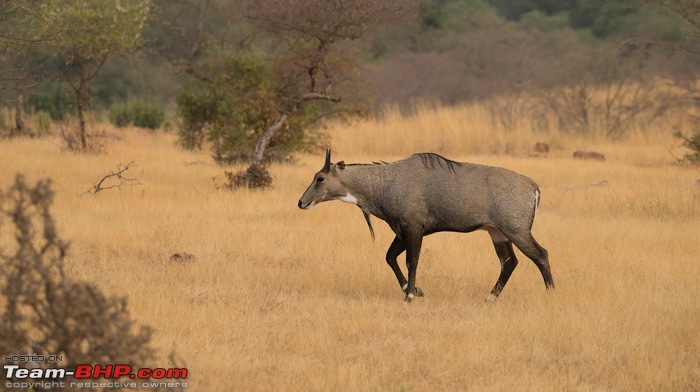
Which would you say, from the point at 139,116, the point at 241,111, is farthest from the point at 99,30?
the point at 139,116

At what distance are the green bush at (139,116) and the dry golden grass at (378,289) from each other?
12158mm

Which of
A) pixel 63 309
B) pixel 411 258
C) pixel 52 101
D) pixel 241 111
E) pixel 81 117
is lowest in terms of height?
pixel 52 101

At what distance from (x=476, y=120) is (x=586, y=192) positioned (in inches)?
422

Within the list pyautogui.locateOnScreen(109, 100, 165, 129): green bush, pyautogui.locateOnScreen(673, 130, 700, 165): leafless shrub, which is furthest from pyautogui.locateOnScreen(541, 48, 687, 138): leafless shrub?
pyautogui.locateOnScreen(109, 100, 165, 129): green bush

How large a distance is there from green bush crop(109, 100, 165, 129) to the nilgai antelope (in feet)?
71.8

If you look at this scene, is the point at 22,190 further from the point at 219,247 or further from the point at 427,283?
the point at 219,247

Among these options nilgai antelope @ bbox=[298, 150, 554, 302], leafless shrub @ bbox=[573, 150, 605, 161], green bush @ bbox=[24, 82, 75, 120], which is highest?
nilgai antelope @ bbox=[298, 150, 554, 302]

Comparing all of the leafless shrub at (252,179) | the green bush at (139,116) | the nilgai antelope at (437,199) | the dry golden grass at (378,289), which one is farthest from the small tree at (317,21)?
the green bush at (139,116)

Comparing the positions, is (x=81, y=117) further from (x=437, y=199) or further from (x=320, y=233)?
(x=437, y=199)

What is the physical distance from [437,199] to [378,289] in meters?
1.33

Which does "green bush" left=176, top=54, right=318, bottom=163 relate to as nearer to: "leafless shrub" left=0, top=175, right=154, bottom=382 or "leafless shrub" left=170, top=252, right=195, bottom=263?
"leafless shrub" left=170, top=252, right=195, bottom=263

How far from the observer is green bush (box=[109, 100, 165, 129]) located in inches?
1183

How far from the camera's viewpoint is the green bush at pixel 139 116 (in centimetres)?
3005

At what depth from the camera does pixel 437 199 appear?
8727 millimetres
